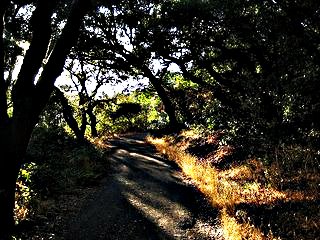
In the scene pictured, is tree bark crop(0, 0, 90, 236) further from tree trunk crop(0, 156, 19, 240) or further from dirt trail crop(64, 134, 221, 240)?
dirt trail crop(64, 134, 221, 240)

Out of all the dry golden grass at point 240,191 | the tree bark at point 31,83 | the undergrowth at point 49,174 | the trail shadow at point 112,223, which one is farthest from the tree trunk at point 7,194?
the dry golden grass at point 240,191

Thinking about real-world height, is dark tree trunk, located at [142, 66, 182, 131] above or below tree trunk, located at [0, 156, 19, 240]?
above

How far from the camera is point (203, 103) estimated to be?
20703 millimetres

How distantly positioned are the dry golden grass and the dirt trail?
0.39 meters

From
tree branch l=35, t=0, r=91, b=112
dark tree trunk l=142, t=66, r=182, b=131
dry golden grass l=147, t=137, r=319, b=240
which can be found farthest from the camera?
dark tree trunk l=142, t=66, r=182, b=131

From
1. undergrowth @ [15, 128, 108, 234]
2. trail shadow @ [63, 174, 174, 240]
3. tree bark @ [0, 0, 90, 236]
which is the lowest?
trail shadow @ [63, 174, 174, 240]

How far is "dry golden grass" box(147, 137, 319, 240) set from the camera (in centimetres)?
856

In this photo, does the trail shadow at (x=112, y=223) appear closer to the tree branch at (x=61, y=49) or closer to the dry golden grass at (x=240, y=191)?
the dry golden grass at (x=240, y=191)

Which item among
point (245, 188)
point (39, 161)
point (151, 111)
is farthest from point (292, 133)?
point (151, 111)

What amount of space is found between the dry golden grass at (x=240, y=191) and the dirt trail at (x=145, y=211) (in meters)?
0.39

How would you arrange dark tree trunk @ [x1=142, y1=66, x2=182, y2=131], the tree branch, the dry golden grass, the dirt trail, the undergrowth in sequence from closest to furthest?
the tree branch < the dry golden grass < the dirt trail < the undergrowth < dark tree trunk @ [x1=142, y1=66, x2=182, y2=131]

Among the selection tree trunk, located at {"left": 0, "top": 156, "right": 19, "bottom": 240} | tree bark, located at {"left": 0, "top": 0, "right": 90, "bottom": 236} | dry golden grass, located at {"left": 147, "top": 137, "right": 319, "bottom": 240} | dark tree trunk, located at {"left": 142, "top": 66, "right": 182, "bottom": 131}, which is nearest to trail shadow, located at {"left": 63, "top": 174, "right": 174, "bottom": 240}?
tree trunk, located at {"left": 0, "top": 156, "right": 19, "bottom": 240}

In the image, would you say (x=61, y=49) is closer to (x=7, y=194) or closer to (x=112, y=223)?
(x=7, y=194)

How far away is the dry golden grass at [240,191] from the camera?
8562 millimetres
